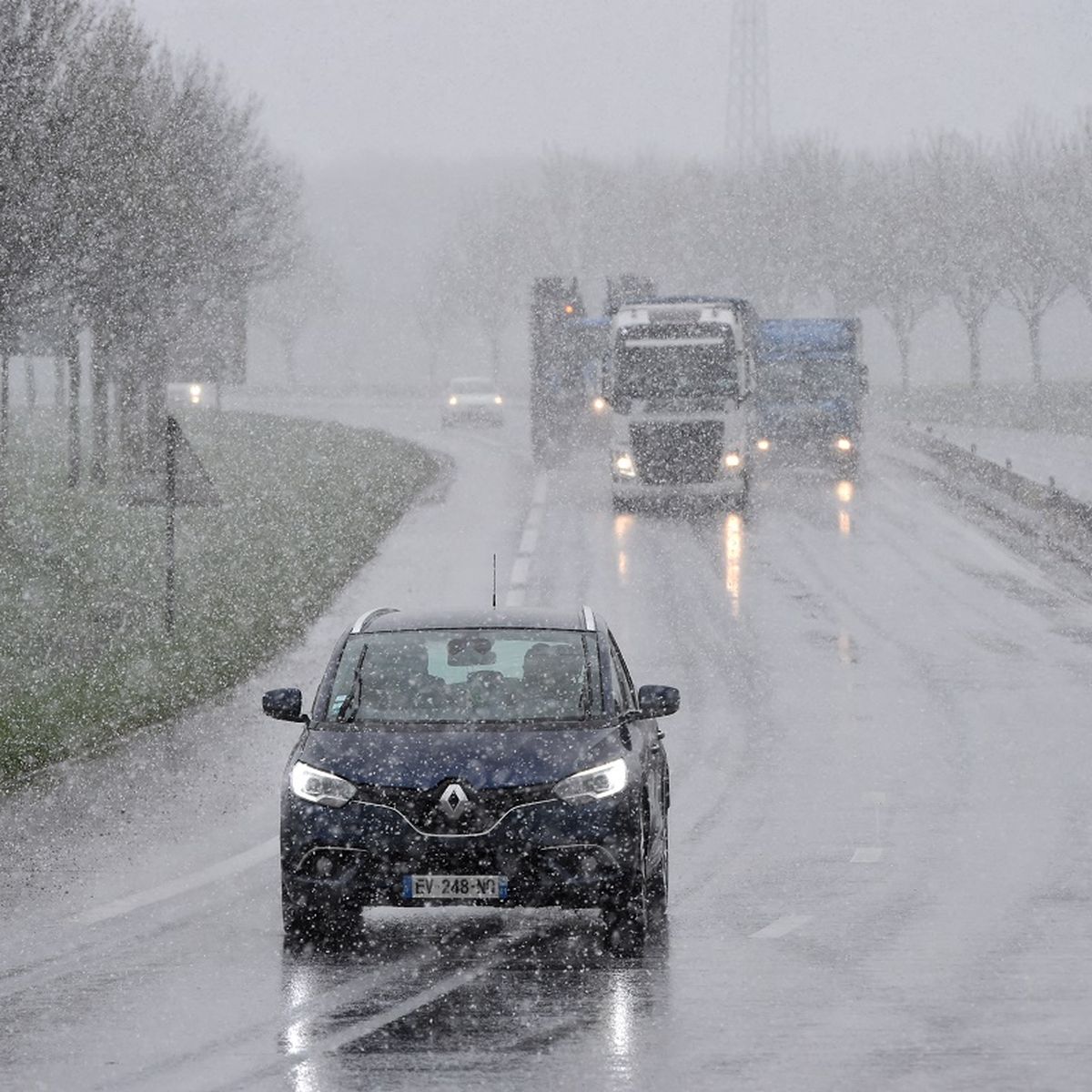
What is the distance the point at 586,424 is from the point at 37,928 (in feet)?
144

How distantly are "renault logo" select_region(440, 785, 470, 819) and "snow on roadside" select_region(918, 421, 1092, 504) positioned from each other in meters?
33.7

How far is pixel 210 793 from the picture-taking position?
15875 mm

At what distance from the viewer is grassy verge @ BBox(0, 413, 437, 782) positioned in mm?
19547

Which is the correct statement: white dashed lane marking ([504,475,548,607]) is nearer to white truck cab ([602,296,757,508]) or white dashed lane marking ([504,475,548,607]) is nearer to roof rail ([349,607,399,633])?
white truck cab ([602,296,757,508])

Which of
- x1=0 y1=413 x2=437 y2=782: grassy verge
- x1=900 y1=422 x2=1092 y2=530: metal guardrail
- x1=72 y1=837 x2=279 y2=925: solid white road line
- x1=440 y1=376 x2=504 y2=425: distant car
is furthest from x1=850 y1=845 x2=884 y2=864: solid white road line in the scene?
x1=440 y1=376 x2=504 y2=425: distant car

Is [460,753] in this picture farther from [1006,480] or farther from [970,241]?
[970,241]

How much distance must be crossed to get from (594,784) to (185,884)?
308cm

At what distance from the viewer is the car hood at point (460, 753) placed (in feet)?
33.4

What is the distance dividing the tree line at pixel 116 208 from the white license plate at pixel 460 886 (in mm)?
20458

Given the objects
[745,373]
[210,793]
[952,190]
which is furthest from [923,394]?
[210,793]

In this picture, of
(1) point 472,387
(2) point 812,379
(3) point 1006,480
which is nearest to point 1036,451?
(2) point 812,379

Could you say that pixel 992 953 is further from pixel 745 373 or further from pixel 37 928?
pixel 745 373

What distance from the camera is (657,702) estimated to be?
11352 mm

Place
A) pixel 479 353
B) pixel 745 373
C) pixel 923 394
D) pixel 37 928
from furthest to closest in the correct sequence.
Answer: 1. pixel 479 353
2. pixel 923 394
3. pixel 745 373
4. pixel 37 928
